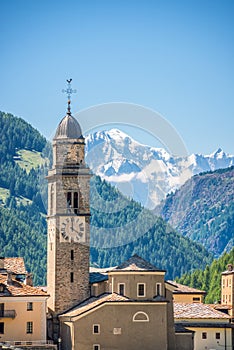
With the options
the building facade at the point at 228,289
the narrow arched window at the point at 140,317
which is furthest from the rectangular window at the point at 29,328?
the building facade at the point at 228,289

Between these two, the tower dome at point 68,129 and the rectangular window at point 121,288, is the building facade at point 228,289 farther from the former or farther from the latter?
the tower dome at point 68,129

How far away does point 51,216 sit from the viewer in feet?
386

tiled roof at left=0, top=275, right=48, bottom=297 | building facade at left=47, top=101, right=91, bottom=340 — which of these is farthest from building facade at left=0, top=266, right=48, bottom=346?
building facade at left=47, top=101, right=91, bottom=340

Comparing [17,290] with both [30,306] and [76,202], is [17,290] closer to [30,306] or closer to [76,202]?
[30,306]

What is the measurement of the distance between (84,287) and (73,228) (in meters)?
5.46

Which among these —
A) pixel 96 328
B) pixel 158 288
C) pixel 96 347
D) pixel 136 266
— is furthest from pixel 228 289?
pixel 96 347

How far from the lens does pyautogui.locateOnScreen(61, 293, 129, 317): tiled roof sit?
10819cm

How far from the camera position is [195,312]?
122 meters

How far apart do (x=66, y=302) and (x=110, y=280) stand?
16.0 ft

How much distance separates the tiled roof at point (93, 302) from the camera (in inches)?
4259

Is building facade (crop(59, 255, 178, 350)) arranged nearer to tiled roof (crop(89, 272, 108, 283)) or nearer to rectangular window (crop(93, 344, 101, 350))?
rectangular window (crop(93, 344, 101, 350))

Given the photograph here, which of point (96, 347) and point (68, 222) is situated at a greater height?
point (68, 222)

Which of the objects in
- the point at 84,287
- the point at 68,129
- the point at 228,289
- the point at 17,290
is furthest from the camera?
the point at 228,289

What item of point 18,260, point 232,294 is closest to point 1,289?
point 18,260
